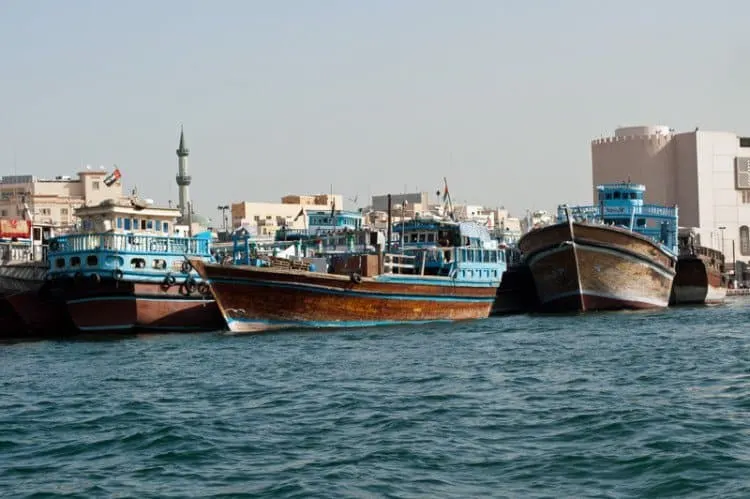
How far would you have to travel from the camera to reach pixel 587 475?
15273mm

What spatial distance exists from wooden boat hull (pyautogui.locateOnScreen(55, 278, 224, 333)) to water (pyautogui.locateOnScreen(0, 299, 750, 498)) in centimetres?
693

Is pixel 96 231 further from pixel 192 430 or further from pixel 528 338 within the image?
pixel 192 430

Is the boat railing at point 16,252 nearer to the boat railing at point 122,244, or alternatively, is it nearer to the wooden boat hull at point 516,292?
the boat railing at point 122,244

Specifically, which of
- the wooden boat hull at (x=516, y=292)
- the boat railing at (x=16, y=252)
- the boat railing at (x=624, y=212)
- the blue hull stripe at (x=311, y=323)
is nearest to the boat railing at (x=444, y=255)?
the blue hull stripe at (x=311, y=323)

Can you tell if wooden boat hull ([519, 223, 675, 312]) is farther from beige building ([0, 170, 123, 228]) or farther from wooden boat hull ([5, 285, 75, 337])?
beige building ([0, 170, 123, 228])

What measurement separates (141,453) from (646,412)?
8.09 metres

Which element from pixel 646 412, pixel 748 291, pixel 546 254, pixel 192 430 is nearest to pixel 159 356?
pixel 192 430

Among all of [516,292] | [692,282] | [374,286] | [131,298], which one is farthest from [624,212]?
[131,298]

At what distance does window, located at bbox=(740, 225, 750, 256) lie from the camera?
9031 cm

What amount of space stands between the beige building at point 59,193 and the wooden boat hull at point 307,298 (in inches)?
1347

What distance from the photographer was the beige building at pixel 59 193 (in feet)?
241

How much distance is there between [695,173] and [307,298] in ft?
179

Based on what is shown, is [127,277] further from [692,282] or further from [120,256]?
[692,282]

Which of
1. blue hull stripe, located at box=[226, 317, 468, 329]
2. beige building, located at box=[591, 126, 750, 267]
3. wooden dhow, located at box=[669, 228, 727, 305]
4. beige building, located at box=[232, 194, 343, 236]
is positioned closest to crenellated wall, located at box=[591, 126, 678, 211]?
beige building, located at box=[591, 126, 750, 267]
